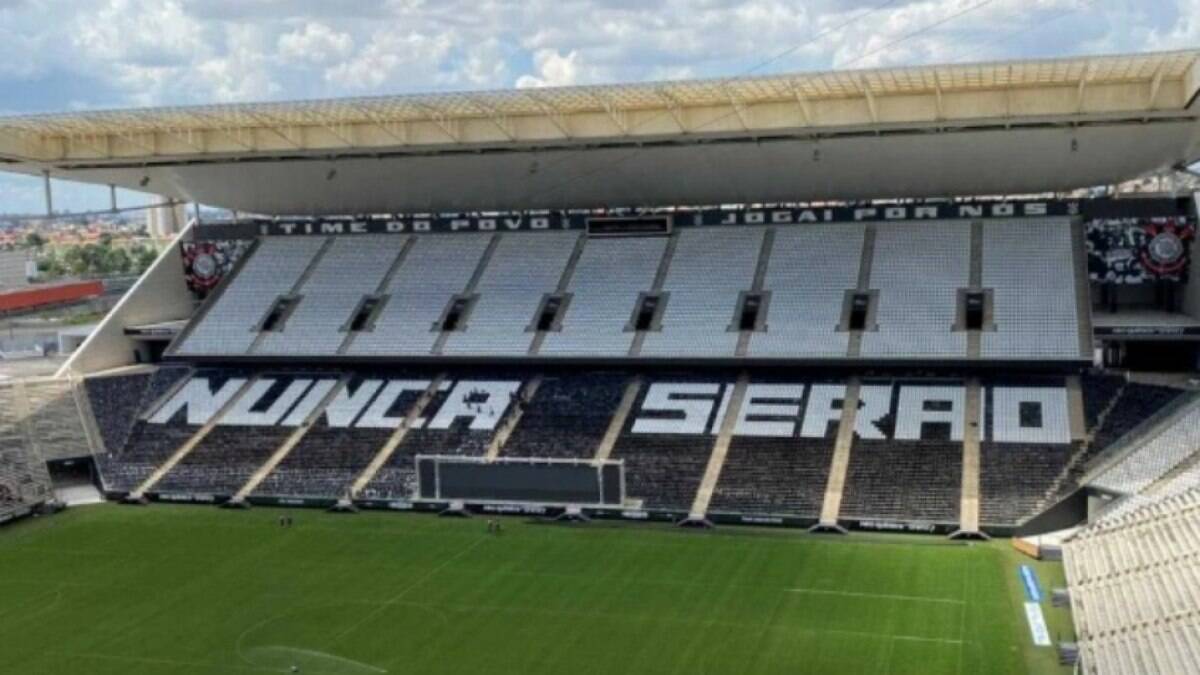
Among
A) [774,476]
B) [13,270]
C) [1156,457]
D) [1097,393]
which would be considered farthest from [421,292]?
[13,270]

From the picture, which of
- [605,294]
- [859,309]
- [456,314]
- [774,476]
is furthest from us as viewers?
[456,314]

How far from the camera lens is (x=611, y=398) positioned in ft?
126

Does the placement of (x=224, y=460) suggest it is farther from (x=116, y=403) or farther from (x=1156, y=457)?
(x=1156, y=457)

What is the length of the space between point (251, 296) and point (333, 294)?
3262 mm

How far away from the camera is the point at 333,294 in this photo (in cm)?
4500

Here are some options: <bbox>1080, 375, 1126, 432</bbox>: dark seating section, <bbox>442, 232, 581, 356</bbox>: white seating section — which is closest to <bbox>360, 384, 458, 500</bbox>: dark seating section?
<bbox>442, 232, 581, 356</bbox>: white seating section

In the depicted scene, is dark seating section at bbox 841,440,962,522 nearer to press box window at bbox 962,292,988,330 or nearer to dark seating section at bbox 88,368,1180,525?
dark seating section at bbox 88,368,1180,525

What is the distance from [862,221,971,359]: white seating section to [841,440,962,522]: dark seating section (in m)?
Result: 3.70

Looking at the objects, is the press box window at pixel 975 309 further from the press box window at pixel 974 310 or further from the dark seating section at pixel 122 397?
the dark seating section at pixel 122 397

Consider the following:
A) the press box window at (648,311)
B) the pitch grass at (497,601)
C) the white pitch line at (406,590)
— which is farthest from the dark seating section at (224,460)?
the press box window at (648,311)

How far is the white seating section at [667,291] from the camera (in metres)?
37.7

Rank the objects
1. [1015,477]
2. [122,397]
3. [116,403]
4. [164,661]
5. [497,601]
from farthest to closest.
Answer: [122,397] → [116,403] → [1015,477] → [497,601] → [164,661]

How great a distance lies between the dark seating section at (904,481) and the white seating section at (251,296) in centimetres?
2182

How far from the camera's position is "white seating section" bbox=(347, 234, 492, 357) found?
41.9 meters
